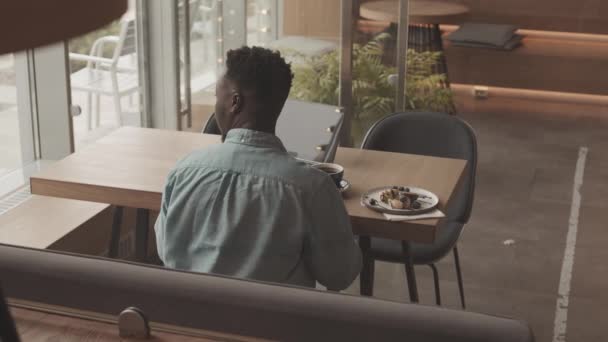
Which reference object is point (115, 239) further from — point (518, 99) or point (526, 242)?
point (518, 99)

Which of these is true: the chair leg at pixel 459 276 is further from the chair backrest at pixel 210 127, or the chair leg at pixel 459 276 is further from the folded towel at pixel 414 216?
the chair backrest at pixel 210 127

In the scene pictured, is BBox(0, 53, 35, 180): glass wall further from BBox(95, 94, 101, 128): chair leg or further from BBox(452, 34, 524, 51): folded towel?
BBox(452, 34, 524, 51): folded towel

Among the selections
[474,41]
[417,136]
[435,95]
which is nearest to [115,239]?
[417,136]

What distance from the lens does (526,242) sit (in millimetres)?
4570

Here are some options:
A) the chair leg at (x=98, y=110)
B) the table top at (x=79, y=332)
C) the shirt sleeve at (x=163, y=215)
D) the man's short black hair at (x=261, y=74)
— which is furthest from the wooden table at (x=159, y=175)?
the table top at (x=79, y=332)

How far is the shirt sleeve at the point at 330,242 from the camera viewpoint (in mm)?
2297

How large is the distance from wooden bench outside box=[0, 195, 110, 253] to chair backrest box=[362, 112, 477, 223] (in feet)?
3.89

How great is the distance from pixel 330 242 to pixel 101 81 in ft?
7.96

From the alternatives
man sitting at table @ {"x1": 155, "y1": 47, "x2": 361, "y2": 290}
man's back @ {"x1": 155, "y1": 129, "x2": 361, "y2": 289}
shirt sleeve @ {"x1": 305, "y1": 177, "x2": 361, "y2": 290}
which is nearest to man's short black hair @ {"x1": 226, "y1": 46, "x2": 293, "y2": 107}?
man sitting at table @ {"x1": 155, "y1": 47, "x2": 361, "y2": 290}

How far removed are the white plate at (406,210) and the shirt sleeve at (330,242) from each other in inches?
13.6

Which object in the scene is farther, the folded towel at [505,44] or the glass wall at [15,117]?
the folded towel at [505,44]

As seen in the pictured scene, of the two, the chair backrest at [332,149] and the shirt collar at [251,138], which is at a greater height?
the shirt collar at [251,138]

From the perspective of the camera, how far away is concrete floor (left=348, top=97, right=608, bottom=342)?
12.7 ft

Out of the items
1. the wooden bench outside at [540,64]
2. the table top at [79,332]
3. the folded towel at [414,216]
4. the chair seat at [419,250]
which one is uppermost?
the table top at [79,332]
